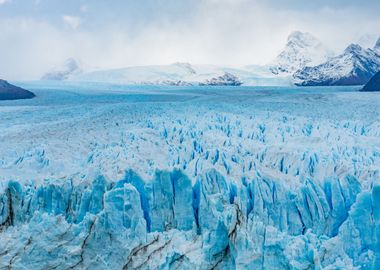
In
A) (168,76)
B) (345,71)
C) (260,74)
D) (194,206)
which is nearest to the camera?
(194,206)

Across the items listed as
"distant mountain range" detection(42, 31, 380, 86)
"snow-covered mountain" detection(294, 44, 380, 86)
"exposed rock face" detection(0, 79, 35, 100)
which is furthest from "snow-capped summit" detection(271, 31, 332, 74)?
"exposed rock face" detection(0, 79, 35, 100)

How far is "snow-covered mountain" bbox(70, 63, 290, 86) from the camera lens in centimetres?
4231

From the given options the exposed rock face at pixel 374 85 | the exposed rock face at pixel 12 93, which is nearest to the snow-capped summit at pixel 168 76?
the exposed rock face at pixel 12 93

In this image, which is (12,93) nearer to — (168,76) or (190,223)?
(190,223)

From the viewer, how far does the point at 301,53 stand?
215 feet

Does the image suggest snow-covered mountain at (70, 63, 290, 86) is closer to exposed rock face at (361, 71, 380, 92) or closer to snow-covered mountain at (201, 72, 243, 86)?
snow-covered mountain at (201, 72, 243, 86)

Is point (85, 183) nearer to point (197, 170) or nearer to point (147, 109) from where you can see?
point (197, 170)

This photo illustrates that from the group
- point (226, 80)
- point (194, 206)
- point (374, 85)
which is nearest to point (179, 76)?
point (226, 80)

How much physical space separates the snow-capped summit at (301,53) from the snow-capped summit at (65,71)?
3062cm

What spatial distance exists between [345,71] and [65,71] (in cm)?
4173

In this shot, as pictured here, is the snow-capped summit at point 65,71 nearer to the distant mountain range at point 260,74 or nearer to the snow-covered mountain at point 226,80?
the distant mountain range at point 260,74

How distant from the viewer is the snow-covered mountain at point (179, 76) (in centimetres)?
4231

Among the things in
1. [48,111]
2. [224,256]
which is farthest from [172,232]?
[48,111]

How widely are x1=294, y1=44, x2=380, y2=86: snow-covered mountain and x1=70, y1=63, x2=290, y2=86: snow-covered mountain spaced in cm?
254
